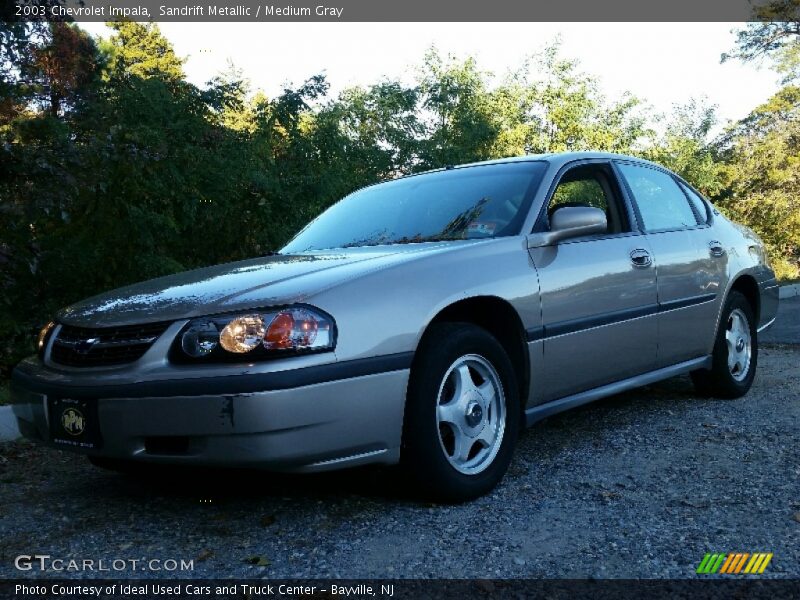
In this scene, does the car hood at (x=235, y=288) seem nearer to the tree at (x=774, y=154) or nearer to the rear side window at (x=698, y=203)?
the rear side window at (x=698, y=203)

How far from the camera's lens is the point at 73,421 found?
305 cm

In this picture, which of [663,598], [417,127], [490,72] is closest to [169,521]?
[663,598]

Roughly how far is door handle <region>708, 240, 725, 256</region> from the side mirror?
5.27 feet

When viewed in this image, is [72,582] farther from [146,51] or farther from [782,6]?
[146,51]

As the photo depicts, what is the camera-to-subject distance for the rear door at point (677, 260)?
4.68m

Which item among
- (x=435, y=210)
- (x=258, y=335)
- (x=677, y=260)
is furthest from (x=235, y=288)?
(x=677, y=260)

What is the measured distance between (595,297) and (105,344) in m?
2.35

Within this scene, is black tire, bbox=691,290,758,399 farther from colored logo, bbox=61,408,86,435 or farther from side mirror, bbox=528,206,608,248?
colored logo, bbox=61,408,86,435

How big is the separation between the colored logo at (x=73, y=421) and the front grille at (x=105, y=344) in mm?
189

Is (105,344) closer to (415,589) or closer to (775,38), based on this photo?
(415,589)

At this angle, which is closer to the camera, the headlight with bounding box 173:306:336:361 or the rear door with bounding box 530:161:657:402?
the headlight with bounding box 173:306:336:361

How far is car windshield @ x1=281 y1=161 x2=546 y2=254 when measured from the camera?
3.97 m

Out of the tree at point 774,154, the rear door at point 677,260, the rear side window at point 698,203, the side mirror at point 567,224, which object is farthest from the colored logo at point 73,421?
the tree at point 774,154
